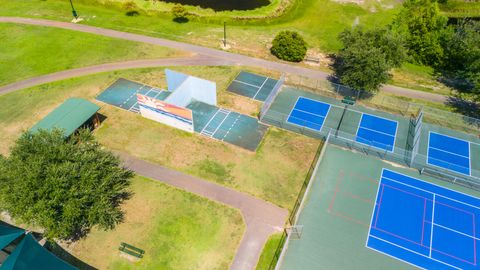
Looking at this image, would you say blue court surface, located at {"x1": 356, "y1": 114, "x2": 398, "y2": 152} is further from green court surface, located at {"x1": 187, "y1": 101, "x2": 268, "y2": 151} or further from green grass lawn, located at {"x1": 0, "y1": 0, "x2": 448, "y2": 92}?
green grass lawn, located at {"x1": 0, "y1": 0, "x2": 448, "y2": 92}

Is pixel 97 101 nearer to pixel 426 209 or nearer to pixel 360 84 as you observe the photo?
pixel 360 84

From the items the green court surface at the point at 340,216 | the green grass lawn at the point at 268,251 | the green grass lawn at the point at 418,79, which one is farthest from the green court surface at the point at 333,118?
the green grass lawn at the point at 268,251

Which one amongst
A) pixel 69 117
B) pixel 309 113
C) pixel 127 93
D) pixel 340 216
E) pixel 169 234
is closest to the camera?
pixel 169 234

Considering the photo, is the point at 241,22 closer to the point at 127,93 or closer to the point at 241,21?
the point at 241,21

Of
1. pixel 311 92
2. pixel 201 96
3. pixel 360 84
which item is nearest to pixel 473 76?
pixel 360 84

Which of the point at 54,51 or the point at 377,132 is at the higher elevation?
the point at 54,51

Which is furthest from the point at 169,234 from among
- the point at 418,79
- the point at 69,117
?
the point at 418,79
